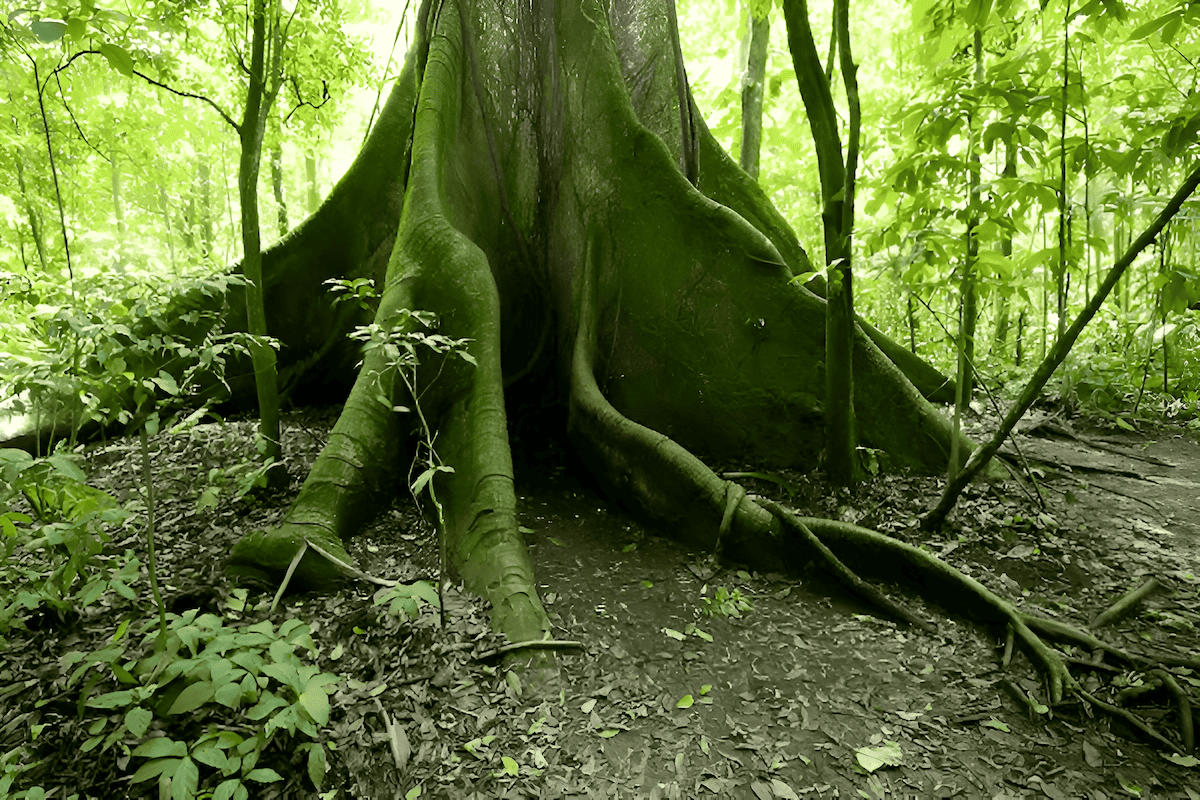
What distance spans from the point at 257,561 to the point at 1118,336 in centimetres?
873

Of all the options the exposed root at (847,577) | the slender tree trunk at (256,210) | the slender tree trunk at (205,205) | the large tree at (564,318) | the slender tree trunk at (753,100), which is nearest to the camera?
the exposed root at (847,577)

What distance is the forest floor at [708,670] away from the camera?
1925 mm

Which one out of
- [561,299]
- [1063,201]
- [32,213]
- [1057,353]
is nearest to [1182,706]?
[1057,353]

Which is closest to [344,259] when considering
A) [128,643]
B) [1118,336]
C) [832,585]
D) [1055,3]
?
[128,643]

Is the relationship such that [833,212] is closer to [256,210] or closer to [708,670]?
[708,670]

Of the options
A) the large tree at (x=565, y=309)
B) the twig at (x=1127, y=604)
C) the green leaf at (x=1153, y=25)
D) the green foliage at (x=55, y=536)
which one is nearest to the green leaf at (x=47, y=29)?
the green foliage at (x=55, y=536)

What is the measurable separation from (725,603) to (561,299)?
260 centimetres

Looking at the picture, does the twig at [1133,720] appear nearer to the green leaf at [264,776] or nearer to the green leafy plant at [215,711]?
the green leafy plant at [215,711]

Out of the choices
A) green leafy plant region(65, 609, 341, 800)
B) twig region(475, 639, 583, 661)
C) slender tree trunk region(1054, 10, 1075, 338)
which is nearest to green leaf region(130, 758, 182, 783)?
green leafy plant region(65, 609, 341, 800)

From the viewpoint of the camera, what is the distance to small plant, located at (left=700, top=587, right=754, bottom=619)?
2816 millimetres

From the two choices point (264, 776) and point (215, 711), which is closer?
point (264, 776)

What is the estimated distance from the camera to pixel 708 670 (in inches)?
97.4

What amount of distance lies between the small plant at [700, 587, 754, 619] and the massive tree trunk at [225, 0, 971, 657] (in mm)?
286

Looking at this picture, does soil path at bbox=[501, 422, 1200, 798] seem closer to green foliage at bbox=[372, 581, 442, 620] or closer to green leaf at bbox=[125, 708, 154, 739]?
green foliage at bbox=[372, 581, 442, 620]
